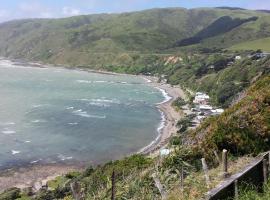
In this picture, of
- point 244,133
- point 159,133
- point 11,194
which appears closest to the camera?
point 244,133

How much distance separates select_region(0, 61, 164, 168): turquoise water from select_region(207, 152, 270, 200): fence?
52.5 meters

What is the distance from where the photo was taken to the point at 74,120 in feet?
299

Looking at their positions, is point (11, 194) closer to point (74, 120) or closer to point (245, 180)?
point (245, 180)

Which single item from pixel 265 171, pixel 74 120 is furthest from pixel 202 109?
pixel 265 171

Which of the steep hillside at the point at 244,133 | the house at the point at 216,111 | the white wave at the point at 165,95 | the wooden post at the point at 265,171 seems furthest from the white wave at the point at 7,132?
the wooden post at the point at 265,171

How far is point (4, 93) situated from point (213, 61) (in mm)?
70617

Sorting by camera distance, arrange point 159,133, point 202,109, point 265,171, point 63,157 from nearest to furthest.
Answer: point 265,171 < point 63,157 < point 159,133 < point 202,109

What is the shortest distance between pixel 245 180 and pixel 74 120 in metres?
82.2

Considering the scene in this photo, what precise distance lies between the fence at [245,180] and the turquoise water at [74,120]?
52473 millimetres

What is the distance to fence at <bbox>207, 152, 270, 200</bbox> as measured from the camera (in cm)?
886

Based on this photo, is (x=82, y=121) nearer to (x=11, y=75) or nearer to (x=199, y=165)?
(x=199, y=165)

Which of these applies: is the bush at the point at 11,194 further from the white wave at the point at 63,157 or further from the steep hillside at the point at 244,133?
the steep hillside at the point at 244,133

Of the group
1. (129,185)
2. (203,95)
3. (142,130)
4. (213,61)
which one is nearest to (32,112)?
(142,130)

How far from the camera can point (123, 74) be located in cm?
19300
